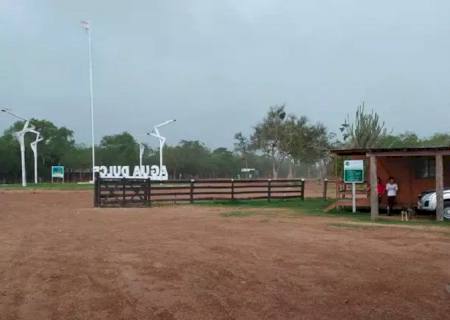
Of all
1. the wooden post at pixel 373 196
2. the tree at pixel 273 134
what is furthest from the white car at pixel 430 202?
the tree at pixel 273 134

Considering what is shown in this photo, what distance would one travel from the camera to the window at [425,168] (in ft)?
80.1

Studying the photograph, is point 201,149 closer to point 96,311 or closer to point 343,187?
point 343,187

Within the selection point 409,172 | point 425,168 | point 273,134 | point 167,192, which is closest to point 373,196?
point 409,172

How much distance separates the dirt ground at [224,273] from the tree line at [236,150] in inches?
1178

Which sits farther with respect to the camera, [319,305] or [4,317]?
[319,305]

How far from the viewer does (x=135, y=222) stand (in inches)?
721

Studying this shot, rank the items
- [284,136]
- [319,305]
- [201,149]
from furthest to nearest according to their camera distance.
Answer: [201,149], [284,136], [319,305]

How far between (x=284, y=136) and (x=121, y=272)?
56289 mm

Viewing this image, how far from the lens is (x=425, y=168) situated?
80.6ft

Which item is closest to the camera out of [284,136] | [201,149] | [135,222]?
[135,222]

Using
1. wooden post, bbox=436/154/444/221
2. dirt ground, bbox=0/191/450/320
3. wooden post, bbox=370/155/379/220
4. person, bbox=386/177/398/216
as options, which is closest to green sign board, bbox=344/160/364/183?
person, bbox=386/177/398/216

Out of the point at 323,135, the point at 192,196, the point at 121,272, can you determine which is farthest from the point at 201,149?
the point at 121,272

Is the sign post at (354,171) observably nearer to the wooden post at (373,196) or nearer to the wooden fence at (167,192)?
the wooden post at (373,196)

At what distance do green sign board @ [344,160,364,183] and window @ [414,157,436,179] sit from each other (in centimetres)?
327
